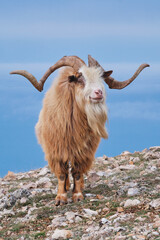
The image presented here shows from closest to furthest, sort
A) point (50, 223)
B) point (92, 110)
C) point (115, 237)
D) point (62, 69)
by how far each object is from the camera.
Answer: point (115, 237) < point (50, 223) < point (92, 110) < point (62, 69)

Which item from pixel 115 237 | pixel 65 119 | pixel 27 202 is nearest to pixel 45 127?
pixel 65 119

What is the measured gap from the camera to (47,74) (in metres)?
8.89

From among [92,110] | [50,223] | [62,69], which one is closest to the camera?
[50,223]

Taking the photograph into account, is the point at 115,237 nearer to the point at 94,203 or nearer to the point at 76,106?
the point at 94,203

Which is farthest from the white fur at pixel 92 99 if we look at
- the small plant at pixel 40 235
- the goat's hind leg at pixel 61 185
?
the small plant at pixel 40 235

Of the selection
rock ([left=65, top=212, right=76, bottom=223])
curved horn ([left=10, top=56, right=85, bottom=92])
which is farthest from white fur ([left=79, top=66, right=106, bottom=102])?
rock ([left=65, top=212, right=76, bottom=223])

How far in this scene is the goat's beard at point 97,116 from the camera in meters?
8.09

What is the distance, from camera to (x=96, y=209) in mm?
7812

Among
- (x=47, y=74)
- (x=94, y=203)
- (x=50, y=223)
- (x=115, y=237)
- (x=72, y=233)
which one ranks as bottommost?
(x=115, y=237)

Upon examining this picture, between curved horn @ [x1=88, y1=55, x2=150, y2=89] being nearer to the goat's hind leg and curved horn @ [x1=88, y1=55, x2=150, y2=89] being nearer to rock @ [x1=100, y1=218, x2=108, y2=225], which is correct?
the goat's hind leg

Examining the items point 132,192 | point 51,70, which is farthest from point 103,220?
point 51,70

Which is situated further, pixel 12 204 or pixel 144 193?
pixel 12 204

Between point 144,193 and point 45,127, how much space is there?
253 cm

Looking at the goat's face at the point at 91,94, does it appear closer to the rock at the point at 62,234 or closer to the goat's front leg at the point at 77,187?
the goat's front leg at the point at 77,187
